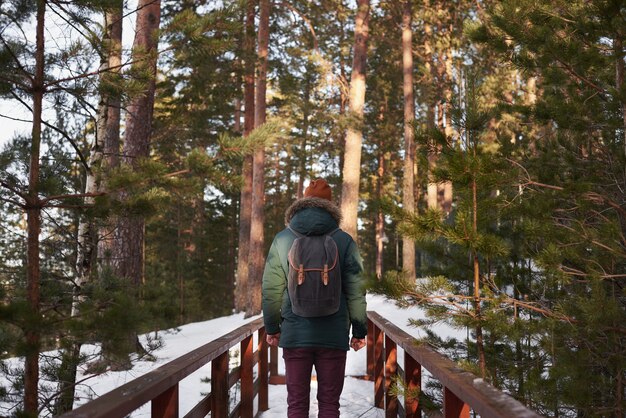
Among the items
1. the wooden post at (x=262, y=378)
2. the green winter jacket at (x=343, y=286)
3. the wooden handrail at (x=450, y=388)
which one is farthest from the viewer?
the wooden post at (x=262, y=378)

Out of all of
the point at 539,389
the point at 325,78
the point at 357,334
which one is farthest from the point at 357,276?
the point at 325,78

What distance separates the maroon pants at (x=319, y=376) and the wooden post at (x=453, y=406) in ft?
4.03

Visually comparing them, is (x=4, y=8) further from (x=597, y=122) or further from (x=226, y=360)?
(x=597, y=122)

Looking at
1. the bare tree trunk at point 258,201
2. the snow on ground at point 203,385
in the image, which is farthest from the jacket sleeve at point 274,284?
the bare tree trunk at point 258,201

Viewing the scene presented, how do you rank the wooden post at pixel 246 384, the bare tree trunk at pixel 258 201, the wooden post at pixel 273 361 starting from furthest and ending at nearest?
the bare tree trunk at pixel 258 201 → the wooden post at pixel 273 361 → the wooden post at pixel 246 384

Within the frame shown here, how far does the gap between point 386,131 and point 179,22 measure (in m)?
24.7

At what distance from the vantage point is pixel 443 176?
13.5 feet

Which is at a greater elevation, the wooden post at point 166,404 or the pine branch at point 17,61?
the pine branch at point 17,61

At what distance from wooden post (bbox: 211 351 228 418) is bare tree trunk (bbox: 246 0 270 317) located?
42.9 ft

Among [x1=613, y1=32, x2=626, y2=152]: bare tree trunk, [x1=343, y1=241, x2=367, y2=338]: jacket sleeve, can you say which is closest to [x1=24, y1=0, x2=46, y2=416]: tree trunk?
[x1=343, y1=241, x2=367, y2=338]: jacket sleeve

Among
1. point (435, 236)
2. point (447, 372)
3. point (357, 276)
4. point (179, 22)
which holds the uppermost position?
point (179, 22)

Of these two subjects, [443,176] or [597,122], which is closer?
[443,176]

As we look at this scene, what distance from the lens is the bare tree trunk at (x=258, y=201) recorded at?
58.5ft

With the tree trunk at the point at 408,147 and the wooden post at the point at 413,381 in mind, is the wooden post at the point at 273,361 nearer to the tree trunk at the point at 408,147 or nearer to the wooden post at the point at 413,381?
the wooden post at the point at 413,381
